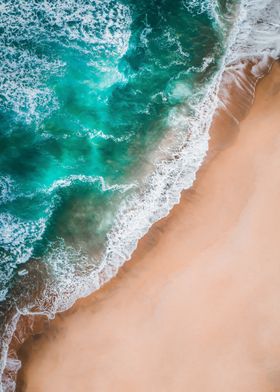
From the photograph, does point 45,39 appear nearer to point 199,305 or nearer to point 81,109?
point 81,109

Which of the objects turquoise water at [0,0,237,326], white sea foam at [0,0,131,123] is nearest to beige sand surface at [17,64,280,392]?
turquoise water at [0,0,237,326]

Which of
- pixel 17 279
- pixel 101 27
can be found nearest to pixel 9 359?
pixel 17 279

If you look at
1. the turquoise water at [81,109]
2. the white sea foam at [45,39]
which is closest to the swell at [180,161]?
the turquoise water at [81,109]

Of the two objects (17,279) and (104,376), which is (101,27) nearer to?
(17,279)

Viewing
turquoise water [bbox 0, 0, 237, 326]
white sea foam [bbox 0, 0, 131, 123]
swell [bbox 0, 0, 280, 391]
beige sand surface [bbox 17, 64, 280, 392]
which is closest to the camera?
beige sand surface [bbox 17, 64, 280, 392]

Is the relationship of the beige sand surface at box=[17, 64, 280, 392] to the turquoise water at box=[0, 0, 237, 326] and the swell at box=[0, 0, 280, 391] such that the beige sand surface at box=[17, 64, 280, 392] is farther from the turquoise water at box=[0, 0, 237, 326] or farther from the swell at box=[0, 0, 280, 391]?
the turquoise water at box=[0, 0, 237, 326]
